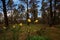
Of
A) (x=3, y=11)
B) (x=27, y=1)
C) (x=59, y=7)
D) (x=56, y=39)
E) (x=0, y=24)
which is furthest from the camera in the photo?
(x=59, y=7)

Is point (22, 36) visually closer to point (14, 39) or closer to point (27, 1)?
point (14, 39)

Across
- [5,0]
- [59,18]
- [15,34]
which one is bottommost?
[59,18]

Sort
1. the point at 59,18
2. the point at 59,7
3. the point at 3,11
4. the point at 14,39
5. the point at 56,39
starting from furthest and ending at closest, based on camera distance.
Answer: the point at 59,18, the point at 59,7, the point at 3,11, the point at 56,39, the point at 14,39

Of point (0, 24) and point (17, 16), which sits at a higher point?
point (17, 16)

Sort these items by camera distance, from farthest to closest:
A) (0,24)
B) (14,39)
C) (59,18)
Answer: (59,18) → (0,24) → (14,39)

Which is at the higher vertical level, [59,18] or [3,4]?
[3,4]

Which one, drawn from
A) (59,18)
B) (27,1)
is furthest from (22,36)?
(59,18)

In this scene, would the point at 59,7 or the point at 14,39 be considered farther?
the point at 59,7

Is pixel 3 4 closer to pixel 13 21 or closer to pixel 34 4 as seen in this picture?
pixel 13 21

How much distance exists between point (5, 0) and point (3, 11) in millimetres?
931

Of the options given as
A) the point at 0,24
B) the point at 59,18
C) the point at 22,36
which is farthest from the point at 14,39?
the point at 59,18

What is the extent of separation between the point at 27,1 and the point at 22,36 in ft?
32.8

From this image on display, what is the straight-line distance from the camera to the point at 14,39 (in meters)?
5.02

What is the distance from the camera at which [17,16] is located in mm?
8000
